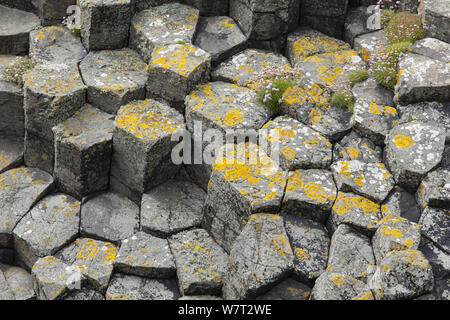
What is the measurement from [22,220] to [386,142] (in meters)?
5.63

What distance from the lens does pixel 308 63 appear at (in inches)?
332

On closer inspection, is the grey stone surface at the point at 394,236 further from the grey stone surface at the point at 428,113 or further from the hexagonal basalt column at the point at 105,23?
the hexagonal basalt column at the point at 105,23

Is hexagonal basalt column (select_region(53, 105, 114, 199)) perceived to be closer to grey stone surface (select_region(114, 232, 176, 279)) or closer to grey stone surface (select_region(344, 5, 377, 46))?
grey stone surface (select_region(114, 232, 176, 279))

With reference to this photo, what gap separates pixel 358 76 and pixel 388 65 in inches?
18.4

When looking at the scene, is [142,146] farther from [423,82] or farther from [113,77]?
[423,82]

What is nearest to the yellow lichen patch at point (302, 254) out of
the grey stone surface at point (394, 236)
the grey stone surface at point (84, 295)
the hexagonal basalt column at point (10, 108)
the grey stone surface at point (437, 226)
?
the grey stone surface at point (394, 236)

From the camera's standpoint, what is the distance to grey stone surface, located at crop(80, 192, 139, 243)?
774 cm

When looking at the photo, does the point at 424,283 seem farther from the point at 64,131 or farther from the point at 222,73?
the point at 64,131

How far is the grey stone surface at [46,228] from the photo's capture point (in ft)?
25.1

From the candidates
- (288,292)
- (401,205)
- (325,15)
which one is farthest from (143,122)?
(401,205)

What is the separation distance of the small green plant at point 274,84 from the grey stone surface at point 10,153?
4.22 metres

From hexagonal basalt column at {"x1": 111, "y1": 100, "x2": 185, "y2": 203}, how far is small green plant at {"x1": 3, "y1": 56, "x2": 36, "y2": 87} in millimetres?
2118

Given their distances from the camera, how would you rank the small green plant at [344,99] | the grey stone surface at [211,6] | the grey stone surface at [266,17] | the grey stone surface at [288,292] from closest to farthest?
the grey stone surface at [288,292]
the small green plant at [344,99]
the grey stone surface at [266,17]
the grey stone surface at [211,6]

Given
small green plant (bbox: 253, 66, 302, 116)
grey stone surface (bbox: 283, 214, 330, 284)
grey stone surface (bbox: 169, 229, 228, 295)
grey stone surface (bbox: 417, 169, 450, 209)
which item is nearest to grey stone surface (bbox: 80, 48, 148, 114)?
small green plant (bbox: 253, 66, 302, 116)
